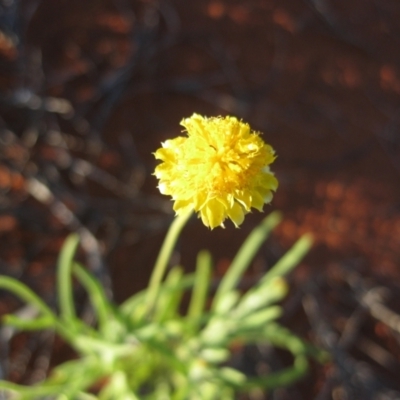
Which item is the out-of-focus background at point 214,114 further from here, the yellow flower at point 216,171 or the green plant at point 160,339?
the yellow flower at point 216,171

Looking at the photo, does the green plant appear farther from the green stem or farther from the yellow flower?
the yellow flower

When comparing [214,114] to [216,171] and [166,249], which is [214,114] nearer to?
[166,249]

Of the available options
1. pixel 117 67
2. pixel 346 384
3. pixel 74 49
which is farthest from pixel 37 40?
pixel 346 384

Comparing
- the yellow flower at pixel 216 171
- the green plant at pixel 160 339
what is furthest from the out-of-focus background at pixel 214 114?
the yellow flower at pixel 216 171

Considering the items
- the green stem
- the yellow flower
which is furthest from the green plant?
the yellow flower

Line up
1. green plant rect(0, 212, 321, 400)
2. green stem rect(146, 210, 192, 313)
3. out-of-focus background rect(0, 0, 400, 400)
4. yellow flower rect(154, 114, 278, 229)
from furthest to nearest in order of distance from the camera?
out-of-focus background rect(0, 0, 400, 400), green plant rect(0, 212, 321, 400), green stem rect(146, 210, 192, 313), yellow flower rect(154, 114, 278, 229)

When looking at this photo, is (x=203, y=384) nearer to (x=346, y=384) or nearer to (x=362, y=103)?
(x=346, y=384)
